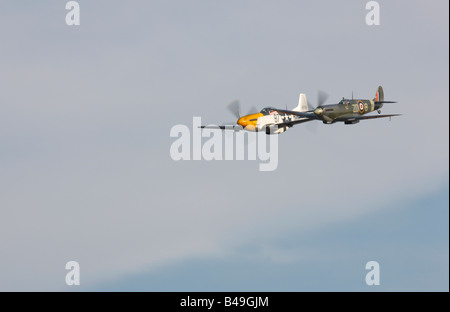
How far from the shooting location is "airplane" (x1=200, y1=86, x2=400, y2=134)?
169125 mm

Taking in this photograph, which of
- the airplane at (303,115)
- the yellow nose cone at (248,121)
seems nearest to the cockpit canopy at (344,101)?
the airplane at (303,115)

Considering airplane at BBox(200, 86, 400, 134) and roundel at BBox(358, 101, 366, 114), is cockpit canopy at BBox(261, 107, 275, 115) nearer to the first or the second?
airplane at BBox(200, 86, 400, 134)

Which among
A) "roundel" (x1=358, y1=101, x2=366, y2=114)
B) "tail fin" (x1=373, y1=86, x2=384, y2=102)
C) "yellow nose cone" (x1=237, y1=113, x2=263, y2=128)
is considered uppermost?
"tail fin" (x1=373, y1=86, x2=384, y2=102)

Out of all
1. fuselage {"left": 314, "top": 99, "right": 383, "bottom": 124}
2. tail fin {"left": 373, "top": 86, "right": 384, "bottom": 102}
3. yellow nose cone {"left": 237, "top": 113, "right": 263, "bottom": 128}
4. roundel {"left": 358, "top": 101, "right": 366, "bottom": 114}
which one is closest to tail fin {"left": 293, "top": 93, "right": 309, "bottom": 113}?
fuselage {"left": 314, "top": 99, "right": 383, "bottom": 124}

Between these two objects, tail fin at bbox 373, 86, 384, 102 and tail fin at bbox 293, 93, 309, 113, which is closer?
tail fin at bbox 293, 93, 309, 113

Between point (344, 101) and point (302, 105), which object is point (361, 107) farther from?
point (302, 105)

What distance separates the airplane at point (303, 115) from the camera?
169 m

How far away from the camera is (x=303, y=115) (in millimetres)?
170750

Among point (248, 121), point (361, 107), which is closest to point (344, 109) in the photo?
point (361, 107)

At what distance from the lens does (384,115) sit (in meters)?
172

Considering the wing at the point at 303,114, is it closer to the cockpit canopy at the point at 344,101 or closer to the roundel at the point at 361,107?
the cockpit canopy at the point at 344,101
